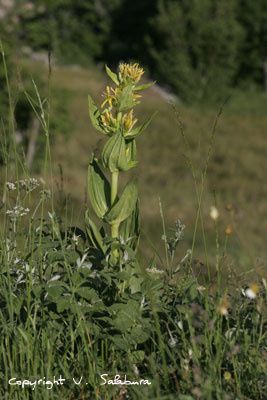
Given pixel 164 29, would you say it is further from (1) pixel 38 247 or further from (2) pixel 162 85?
(1) pixel 38 247

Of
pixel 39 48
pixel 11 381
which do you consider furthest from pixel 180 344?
pixel 39 48

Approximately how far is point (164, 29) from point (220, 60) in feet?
13.8

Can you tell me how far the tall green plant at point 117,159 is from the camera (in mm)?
3861

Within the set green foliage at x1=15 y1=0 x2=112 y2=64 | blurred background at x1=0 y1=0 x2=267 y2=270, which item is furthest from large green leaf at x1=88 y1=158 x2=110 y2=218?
green foliage at x1=15 y1=0 x2=112 y2=64

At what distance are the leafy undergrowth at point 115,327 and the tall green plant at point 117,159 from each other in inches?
5.8

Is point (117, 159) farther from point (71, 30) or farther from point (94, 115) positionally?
point (71, 30)

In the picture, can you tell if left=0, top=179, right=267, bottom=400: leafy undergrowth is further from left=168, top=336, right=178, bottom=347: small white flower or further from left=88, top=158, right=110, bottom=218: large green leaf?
left=88, top=158, right=110, bottom=218: large green leaf

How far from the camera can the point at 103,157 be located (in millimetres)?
3932

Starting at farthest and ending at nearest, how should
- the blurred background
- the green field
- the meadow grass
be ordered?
the green field < the blurred background < the meadow grass

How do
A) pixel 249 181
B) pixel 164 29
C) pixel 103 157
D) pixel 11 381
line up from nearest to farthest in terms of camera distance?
pixel 11 381 → pixel 103 157 → pixel 249 181 → pixel 164 29

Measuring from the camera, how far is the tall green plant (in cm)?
386

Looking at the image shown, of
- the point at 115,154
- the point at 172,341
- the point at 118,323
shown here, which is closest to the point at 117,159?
the point at 115,154

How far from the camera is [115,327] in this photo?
3.51 metres

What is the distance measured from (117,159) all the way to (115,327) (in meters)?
0.72
